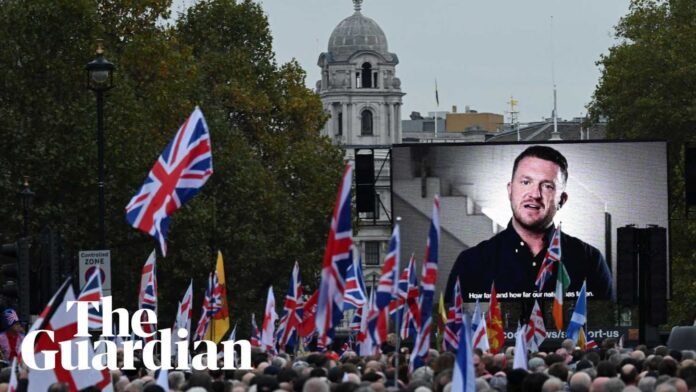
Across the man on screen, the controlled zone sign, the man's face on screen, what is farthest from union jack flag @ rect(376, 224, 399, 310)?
the man's face on screen

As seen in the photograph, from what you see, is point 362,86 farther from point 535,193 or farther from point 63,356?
point 63,356

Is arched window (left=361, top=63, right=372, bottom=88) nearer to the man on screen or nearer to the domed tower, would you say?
the domed tower

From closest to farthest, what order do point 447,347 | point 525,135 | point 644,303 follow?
point 447,347, point 644,303, point 525,135

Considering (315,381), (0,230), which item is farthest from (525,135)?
(315,381)

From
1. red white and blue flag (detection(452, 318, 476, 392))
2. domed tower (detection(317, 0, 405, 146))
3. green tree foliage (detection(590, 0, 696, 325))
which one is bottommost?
red white and blue flag (detection(452, 318, 476, 392))

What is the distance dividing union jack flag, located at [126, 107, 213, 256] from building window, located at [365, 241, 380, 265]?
144940mm

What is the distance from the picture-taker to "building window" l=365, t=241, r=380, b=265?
168 metres

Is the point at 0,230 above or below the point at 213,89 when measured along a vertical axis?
below

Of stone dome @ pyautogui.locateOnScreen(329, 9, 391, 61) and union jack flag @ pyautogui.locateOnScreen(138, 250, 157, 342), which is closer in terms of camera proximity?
union jack flag @ pyautogui.locateOnScreen(138, 250, 157, 342)

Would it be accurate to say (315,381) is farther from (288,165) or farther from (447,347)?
(288,165)

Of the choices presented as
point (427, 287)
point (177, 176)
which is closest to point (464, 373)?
point (427, 287)

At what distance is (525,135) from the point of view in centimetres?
18462

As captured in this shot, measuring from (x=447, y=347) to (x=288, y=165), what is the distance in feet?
146

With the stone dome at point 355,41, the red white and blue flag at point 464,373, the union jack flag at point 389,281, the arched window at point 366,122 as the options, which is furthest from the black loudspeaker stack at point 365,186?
the stone dome at point 355,41
